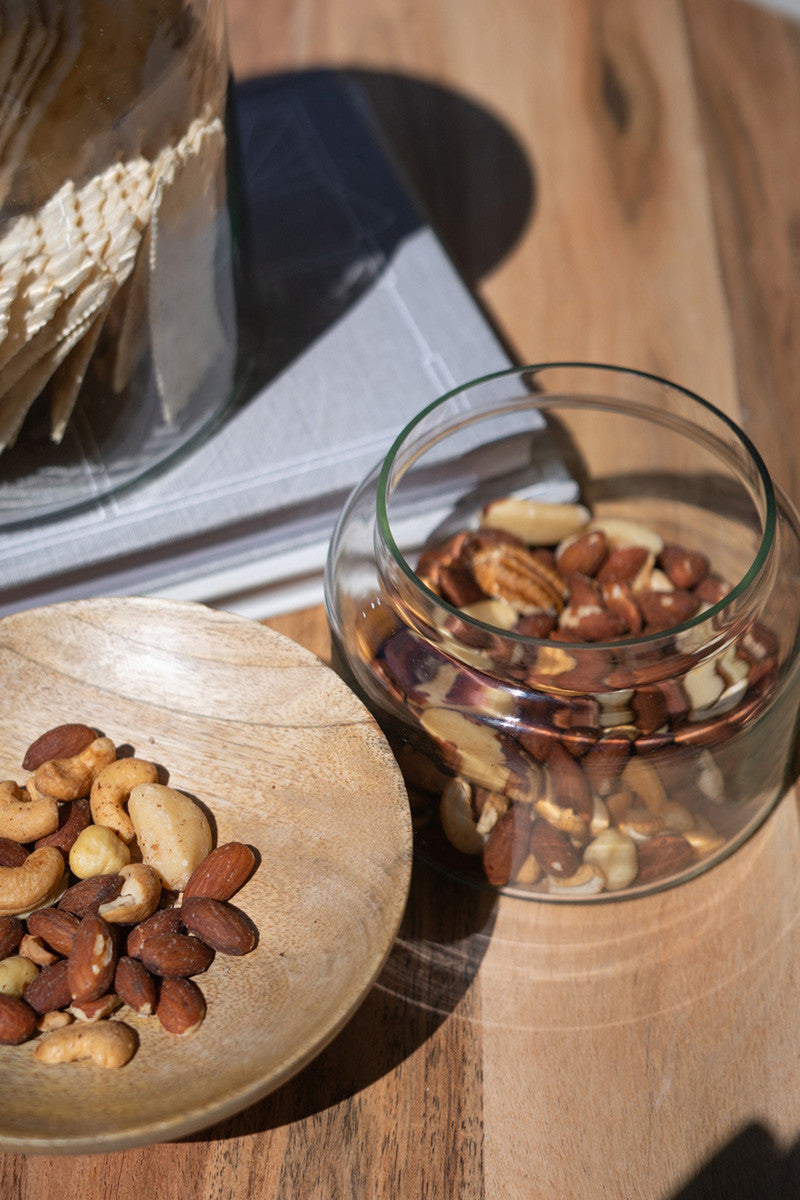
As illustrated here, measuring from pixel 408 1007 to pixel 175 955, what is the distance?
9 cm

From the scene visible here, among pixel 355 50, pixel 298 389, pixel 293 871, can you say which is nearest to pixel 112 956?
pixel 293 871

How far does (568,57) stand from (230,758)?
570 mm

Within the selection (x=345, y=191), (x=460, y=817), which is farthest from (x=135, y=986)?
(x=345, y=191)

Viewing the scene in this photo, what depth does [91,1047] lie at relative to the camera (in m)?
0.32

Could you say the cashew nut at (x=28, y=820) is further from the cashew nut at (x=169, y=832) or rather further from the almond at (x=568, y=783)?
the almond at (x=568, y=783)

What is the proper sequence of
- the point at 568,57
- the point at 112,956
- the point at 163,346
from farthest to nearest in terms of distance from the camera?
the point at 568,57 → the point at 163,346 → the point at 112,956

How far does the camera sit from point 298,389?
0.52 m

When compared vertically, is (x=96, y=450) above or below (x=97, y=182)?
below

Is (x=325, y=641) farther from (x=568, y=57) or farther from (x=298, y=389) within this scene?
(x=568, y=57)

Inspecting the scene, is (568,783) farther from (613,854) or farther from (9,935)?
(9,935)

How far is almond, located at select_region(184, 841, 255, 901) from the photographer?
0.35 m

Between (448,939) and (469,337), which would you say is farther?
(469,337)

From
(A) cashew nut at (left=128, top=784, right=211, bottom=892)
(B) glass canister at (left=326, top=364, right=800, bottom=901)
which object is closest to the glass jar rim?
(B) glass canister at (left=326, top=364, right=800, bottom=901)

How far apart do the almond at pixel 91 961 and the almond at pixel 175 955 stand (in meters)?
0.01
